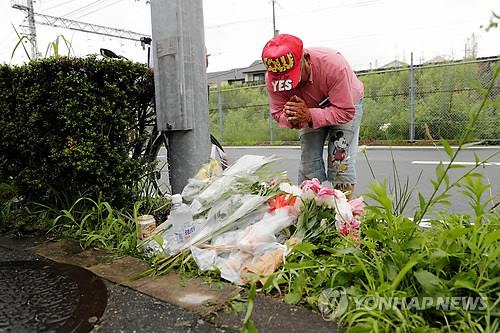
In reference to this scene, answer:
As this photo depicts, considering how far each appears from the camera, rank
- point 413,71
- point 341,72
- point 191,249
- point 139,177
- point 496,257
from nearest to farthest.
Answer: point 496,257
point 191,249
point 341,72
point 139,177
point 413,71

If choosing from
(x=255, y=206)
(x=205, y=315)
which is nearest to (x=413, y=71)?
(x=255, y=206)

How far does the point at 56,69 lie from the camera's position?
2.65 m

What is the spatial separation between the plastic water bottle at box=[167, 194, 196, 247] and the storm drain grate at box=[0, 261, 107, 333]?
495 millimetres

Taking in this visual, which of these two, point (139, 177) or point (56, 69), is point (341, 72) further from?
point (56, 69)

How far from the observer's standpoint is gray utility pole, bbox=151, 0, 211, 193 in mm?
2867

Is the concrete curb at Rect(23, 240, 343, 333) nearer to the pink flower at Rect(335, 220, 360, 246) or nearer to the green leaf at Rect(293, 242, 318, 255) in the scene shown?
the green leaf at Rect(293, 242, 318, 255)

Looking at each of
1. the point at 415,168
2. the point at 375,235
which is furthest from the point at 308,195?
the point at 415,168

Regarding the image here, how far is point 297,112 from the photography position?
2.49 metres

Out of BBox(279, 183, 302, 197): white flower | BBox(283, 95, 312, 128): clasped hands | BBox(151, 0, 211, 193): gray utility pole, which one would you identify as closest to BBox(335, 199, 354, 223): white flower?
BBox(279, 183, 302, 197): white flower

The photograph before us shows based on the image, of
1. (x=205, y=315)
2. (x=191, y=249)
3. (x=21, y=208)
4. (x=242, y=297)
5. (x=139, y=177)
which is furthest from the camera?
(x=21, y=208)

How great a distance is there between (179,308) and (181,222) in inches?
31.2

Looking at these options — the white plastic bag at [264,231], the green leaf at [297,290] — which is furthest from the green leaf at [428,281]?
the white plastic bag at [264,231]

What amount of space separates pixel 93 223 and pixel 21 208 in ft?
2.67

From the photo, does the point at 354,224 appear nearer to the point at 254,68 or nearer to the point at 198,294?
the point at 198,294
